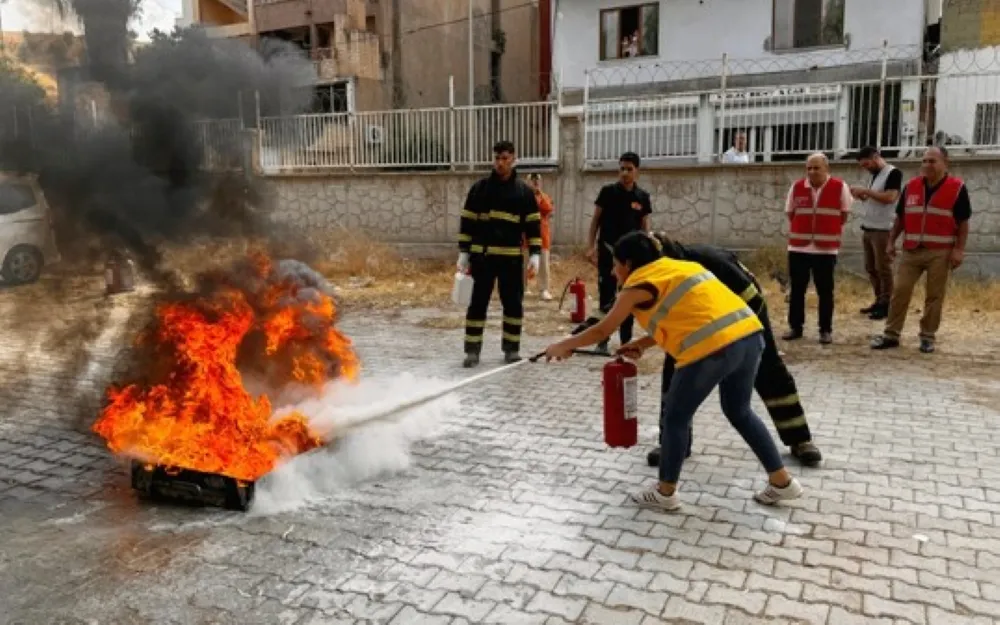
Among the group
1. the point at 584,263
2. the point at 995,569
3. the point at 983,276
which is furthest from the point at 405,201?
the point at 995,569

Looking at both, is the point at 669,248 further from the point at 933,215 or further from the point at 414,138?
the point at 414,138

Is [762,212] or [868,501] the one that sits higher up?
[762,212]

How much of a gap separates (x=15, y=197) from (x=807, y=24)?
684 inches

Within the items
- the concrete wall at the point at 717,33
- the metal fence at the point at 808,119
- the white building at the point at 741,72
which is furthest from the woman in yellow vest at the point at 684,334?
the concrete wall at the point at 717,33

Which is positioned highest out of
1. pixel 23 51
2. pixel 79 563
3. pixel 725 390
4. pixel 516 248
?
pixel 23 51

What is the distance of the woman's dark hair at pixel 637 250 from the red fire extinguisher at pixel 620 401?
1.98 feet

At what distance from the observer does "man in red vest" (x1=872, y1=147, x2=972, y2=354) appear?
7.07 meters

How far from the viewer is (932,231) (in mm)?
7156

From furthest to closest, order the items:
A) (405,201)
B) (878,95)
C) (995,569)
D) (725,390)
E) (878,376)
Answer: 1. (405,201)
2. (878,95)
3. (878,376)
4. (725,390)
5. (995,569)

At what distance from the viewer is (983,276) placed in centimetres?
1080

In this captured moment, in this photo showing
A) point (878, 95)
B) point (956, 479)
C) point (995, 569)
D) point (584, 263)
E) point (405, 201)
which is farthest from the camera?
point (405, 201)

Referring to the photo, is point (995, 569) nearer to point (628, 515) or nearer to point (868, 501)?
point (868, 501)

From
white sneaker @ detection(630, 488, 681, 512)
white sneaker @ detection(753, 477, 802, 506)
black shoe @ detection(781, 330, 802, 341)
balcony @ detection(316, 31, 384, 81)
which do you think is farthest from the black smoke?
balcony @ detection(316, 31, 384, 81)

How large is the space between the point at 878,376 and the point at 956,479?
2492 millimetres
